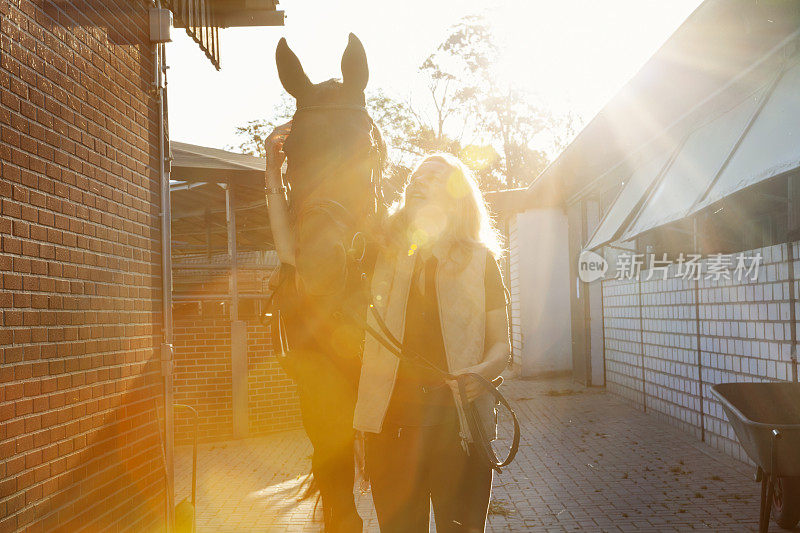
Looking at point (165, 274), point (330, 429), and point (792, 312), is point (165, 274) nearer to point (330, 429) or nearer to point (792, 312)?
point (330, 429)

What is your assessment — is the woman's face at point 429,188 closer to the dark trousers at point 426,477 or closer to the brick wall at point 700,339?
the dark trousers at point 426,477

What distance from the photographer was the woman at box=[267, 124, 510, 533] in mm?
2748

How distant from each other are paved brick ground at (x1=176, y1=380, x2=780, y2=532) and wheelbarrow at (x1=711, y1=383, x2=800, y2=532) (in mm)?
445

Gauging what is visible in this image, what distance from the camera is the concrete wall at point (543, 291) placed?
53.2 ft

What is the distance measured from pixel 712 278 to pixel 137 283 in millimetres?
6064

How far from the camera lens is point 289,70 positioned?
2857 millimetres

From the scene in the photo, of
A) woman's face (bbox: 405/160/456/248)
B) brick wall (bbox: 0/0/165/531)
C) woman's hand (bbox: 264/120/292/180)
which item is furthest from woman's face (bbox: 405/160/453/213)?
brick wall (bbox: 0/0/165/531)

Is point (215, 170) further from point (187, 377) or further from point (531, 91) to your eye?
point (531, 91)

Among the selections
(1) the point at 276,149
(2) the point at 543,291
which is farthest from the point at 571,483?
(2) the point at 543,291

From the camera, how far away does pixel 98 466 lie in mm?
3904

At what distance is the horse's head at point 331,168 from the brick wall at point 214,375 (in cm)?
673

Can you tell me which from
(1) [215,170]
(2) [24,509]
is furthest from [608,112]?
(2) [24,509]

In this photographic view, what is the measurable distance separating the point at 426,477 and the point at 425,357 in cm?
46

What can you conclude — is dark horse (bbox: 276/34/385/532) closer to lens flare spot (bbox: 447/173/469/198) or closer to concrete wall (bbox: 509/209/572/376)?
lens flare spot (bbox: 447/173/469/198)
